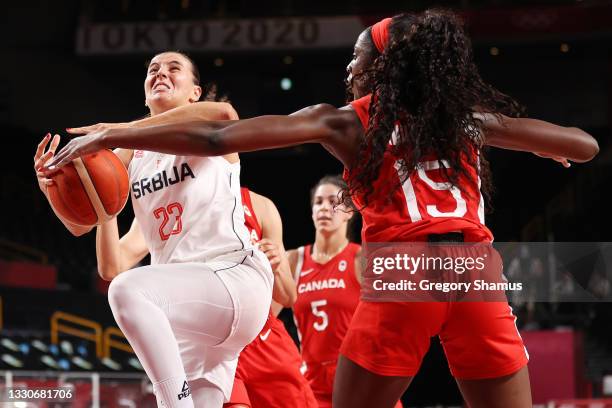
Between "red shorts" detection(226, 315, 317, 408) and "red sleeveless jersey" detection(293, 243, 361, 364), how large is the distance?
2.46 ft

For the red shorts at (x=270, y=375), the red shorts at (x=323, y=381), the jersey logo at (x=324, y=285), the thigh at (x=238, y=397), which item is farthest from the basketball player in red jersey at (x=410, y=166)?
the jersey logo at (x=324, y=285)

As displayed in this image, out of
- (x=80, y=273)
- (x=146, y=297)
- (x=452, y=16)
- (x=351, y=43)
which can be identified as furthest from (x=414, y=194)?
(x=351, y=43)

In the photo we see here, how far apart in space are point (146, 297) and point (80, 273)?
11.4m

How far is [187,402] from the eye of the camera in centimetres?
293

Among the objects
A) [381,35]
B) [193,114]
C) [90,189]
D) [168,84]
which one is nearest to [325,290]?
[168,84]

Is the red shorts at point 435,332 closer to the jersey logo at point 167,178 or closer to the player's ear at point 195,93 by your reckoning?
the jersey logo at point 167,178

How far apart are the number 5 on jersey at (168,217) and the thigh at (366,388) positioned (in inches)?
41.4

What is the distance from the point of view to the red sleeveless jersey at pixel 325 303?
208 inches

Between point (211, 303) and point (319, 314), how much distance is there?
2.30 m

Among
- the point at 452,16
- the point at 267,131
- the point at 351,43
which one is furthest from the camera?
the point at 351,43

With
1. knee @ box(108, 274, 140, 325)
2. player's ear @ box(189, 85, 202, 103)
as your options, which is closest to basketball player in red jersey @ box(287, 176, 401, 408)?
player's ear @ box(189, 85, 202, 103)

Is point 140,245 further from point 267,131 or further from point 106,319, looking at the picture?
point 106,319

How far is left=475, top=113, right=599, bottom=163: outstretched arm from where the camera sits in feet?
8.93

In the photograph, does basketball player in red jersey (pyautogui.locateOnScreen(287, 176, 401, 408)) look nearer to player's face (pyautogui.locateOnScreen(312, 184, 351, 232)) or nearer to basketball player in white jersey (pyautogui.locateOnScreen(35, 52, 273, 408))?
player's face (pyautogui.locateOnScreen(312, 184, 351, 232))
